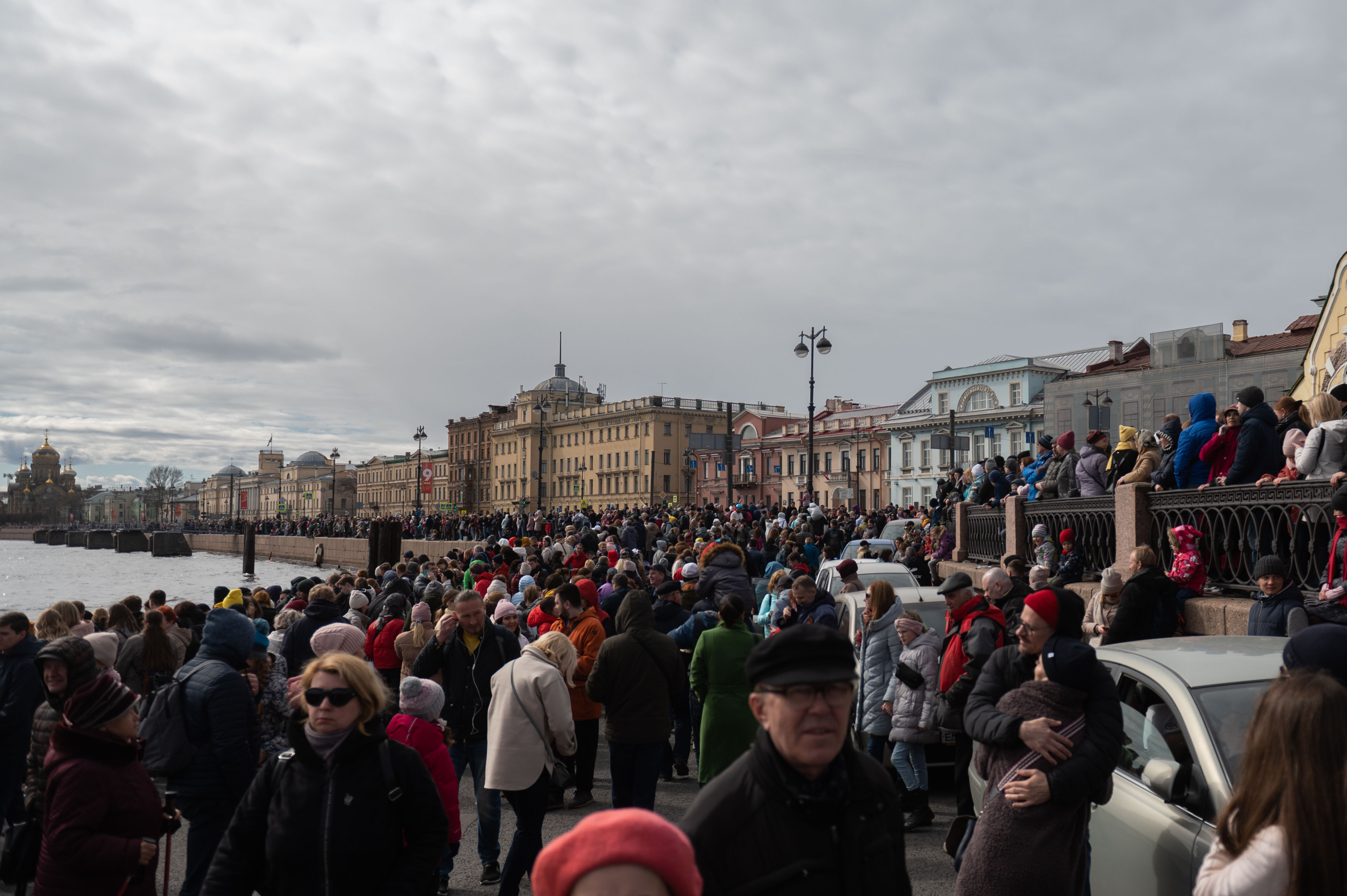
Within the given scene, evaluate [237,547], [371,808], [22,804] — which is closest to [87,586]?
[237,547]

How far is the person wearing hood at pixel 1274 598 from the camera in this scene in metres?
6.45

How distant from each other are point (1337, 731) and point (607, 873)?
1.88 meters

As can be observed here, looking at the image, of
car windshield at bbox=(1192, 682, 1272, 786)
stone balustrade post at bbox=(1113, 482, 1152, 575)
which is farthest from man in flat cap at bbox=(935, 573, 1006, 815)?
stone balustrade post at bbox=(1113, 482, 1152, 575)

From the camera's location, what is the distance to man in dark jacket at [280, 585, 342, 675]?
8.81 meters

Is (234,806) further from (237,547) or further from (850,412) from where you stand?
(237,547)

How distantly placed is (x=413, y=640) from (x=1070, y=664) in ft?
22.3

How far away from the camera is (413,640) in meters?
9.10

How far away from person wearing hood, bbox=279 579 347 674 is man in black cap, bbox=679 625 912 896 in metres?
7.15

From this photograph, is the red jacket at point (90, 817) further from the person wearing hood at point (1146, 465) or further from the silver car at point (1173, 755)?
the person wearing hood at point (1146, 465)

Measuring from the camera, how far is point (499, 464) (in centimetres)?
13112

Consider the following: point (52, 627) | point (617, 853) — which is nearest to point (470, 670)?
point (52, 627)

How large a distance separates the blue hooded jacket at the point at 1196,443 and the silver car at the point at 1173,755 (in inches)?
196

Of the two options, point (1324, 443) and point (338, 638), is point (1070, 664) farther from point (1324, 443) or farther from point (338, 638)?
point (1324, 443)

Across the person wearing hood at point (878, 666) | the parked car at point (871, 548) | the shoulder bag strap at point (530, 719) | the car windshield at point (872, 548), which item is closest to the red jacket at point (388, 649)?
the shoulder bag strap at point (530, 719)
